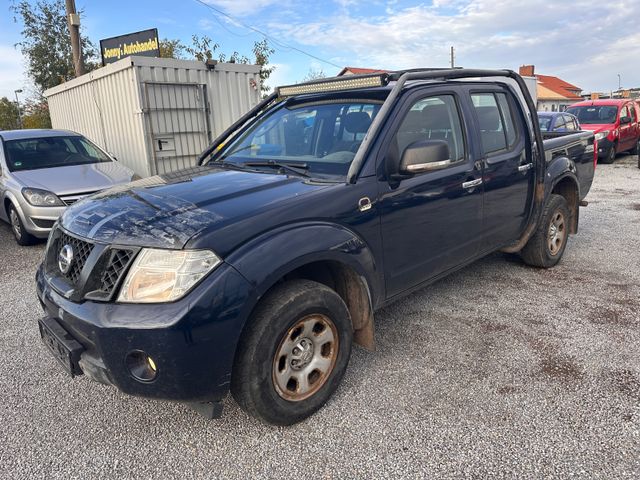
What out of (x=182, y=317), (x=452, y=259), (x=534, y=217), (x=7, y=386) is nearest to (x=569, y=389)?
(x=452, y=259)

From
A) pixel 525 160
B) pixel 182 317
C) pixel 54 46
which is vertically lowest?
pixel 182 317

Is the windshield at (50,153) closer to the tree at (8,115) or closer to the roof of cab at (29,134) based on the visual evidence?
the roof of cab at (29,134)

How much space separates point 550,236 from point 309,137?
9.55ft

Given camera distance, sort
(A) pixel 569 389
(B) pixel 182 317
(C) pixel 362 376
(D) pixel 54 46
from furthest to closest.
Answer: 1. (D) pixel 54 46
2. (C) pixel 362 376
3. (A) pixel 569 389
4. (B) pixel 182 317

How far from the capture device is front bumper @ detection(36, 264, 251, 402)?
6.93 feet

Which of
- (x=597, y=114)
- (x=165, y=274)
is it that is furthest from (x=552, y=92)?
(x=165, y=274)

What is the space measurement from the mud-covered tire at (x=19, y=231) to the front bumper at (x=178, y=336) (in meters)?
5.02

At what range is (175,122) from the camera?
8.98 metres

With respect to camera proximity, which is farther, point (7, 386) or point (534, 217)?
point (534, 217)

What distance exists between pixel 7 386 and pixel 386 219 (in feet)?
8.81

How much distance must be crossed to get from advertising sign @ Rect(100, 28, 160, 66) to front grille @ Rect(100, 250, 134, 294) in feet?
38.6

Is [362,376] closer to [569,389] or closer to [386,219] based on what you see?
[386,219]

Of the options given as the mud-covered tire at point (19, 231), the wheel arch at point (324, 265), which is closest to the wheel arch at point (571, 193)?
the wheel arch at point (324, 265)

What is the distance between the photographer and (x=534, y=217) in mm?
4465
